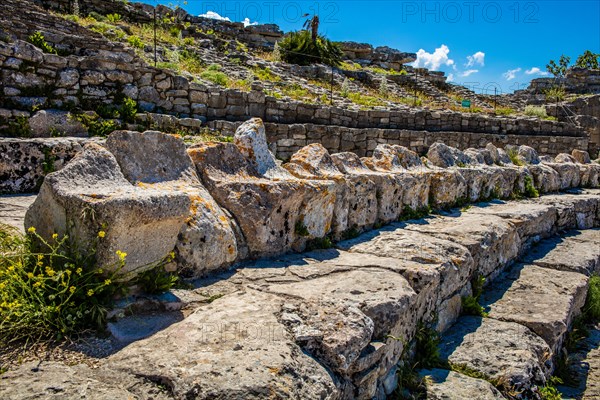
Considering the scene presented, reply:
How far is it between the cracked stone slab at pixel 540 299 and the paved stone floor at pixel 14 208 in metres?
3.26

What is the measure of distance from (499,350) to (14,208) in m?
3.52

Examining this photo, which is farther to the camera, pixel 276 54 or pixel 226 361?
pixel 276 54

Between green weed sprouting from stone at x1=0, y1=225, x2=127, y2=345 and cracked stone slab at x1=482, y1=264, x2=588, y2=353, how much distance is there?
2.55 m

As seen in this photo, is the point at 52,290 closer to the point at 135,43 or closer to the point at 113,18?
the point at 135,43

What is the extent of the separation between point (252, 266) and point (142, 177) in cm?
79

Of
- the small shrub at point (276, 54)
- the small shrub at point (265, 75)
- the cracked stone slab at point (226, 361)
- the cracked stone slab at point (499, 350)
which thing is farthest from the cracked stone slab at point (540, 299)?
the small shrub at point (276, 54)

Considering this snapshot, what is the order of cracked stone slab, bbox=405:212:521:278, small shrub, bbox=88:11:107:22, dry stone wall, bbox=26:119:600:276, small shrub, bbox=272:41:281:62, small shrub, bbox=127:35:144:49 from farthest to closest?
small shrub, bbox=272:41:281:62 < small shrub, bbox=88:11:107:22 < small shrub, bbox=127:35:144:49 < cracked stone slab, bbox=405:212:521:278 < dry stone wall, bbox=26:119:600:276

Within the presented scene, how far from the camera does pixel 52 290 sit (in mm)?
1853

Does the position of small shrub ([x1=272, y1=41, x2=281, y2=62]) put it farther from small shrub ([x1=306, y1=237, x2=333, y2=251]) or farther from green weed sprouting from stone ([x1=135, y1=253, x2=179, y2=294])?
green weed sprouting from stone ([x1=135, y1=253, x2=179, y2=294])

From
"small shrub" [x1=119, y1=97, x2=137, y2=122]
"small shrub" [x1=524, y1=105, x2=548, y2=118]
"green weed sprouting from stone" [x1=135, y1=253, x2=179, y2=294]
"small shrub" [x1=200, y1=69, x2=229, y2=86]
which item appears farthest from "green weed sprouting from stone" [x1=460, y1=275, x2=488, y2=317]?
"small shrub" [x1=524, y1=105, x2=548, y2=118]

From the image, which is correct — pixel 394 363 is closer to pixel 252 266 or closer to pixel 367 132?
pixel 252 266

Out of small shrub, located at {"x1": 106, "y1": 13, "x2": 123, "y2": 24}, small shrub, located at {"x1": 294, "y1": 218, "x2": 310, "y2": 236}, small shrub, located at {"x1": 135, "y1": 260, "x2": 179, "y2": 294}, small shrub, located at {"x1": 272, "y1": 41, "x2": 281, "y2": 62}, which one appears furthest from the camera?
small shrub, located at {"x1": 272, "y1": 41, "x2": 281, "y2": 62}

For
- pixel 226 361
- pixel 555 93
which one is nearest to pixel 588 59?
pixel 555 93

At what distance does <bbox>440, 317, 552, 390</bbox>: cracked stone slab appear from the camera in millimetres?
2475
